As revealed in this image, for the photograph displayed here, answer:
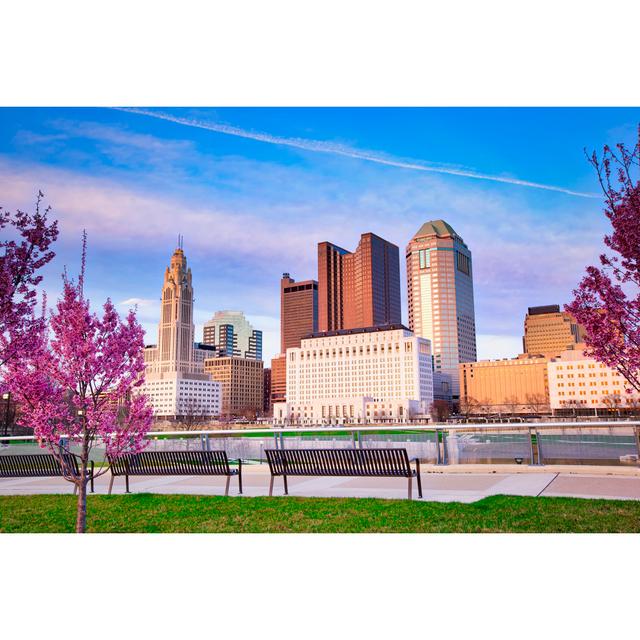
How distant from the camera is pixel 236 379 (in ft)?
506

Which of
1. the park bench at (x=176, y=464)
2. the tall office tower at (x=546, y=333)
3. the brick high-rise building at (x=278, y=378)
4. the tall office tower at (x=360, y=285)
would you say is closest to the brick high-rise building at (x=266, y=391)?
the brick high-rise building at (x=278, y=378)

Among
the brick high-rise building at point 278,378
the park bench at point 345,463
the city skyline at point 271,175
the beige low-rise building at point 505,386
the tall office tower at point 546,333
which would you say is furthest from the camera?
the brick high-rise building at point 278,378

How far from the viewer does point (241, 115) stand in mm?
8891

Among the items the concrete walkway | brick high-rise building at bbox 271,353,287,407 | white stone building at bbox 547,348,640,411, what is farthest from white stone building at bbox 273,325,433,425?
the concrete walkway

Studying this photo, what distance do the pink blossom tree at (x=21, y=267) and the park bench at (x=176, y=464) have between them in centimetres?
243

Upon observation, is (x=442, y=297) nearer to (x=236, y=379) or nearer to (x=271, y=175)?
(x=236, y=379)

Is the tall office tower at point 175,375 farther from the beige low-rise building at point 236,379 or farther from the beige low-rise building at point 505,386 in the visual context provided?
the beige low-rise building at point 505,386

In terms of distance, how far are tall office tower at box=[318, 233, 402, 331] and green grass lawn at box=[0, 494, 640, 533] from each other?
152 metres

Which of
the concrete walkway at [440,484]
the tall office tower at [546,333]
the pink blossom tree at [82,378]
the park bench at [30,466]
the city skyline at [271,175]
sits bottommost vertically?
the concrete walkway at [440,484]

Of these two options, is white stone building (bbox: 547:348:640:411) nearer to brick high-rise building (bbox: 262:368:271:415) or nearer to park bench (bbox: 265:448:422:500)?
brick high-rise building (bbox: 262:368:271:415)

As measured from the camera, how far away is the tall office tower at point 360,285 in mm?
167500
